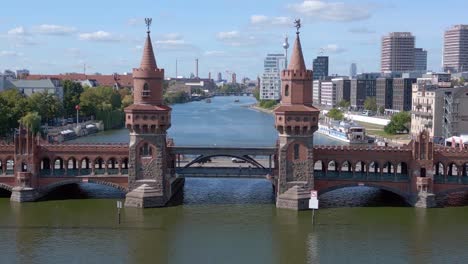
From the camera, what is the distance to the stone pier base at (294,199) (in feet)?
201

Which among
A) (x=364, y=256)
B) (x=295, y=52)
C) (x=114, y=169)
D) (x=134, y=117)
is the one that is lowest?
(x=364, y=256)

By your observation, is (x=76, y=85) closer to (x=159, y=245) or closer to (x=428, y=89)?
(x=428, y=89)

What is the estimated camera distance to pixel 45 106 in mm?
134625

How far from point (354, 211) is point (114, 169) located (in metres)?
23.9

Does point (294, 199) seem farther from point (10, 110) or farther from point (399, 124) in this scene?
point (399, 124)

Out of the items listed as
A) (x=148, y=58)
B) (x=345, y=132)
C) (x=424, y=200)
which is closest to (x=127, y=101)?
(x=345, y=132)

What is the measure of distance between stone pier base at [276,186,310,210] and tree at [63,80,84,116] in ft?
323

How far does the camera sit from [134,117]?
62.6m

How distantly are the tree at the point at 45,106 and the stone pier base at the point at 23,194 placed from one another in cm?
6659

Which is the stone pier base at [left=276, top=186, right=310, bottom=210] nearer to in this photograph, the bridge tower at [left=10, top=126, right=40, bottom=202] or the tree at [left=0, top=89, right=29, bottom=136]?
the bridge tower at [left=10, top=126, right=40, bottom=202]

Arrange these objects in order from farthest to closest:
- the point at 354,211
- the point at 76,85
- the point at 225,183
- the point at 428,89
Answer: the point at 76,85 < the point at 428,89 < the point at 225,183 < the point at 354,211

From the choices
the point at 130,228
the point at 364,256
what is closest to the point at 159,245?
the point at 130,228

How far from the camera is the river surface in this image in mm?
48344

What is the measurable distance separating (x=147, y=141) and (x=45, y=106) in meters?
78.0
